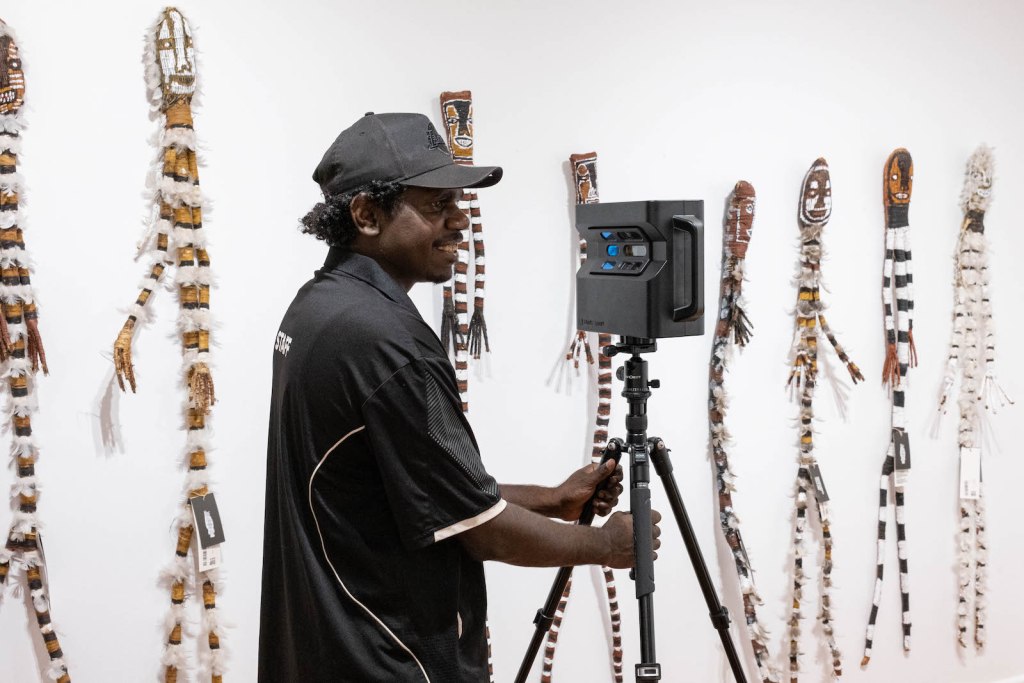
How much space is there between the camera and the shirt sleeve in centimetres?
138

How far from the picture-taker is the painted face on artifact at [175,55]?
2.12 metres

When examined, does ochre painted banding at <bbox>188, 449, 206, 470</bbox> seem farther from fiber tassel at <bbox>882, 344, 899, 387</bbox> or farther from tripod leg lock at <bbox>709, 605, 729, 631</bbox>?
fiber tassel at <bbox>882, 344, 899, 387</bbox>

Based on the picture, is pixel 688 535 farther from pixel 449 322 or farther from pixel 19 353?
pixel 19 353

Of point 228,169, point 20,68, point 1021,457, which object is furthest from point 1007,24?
point 20,68

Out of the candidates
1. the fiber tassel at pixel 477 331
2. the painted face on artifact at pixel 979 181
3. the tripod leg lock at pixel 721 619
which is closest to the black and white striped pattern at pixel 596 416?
the fiber tassel at pixel 477 331

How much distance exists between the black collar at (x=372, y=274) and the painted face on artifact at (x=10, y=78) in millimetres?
1000

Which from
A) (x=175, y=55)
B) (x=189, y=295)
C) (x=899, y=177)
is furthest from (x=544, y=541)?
(x=899, y=177)

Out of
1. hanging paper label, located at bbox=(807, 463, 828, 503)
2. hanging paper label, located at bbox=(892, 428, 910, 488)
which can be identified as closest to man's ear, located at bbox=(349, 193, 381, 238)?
hanging paper label, located at bbox=(807, 463, 828, 503)

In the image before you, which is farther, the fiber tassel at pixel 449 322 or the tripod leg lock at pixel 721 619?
the fiber tassel at pixel 449 322

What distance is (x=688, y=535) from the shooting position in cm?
198

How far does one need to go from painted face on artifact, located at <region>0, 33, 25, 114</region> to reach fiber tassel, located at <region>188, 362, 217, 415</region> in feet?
2.32

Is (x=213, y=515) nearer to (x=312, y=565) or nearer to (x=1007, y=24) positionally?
(x=312, y=565)

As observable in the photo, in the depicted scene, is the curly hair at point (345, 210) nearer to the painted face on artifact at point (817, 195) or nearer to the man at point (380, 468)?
the man at point (380, 468)

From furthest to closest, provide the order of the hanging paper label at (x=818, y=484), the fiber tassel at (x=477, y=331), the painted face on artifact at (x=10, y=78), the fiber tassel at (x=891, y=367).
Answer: the fiber tassel at (x=891, y=367)
the hanging paper label at (x=818, y=484)
the fiber tassel at (x=477, y=331)
the painted face on artifact at (x=10, y=78)
